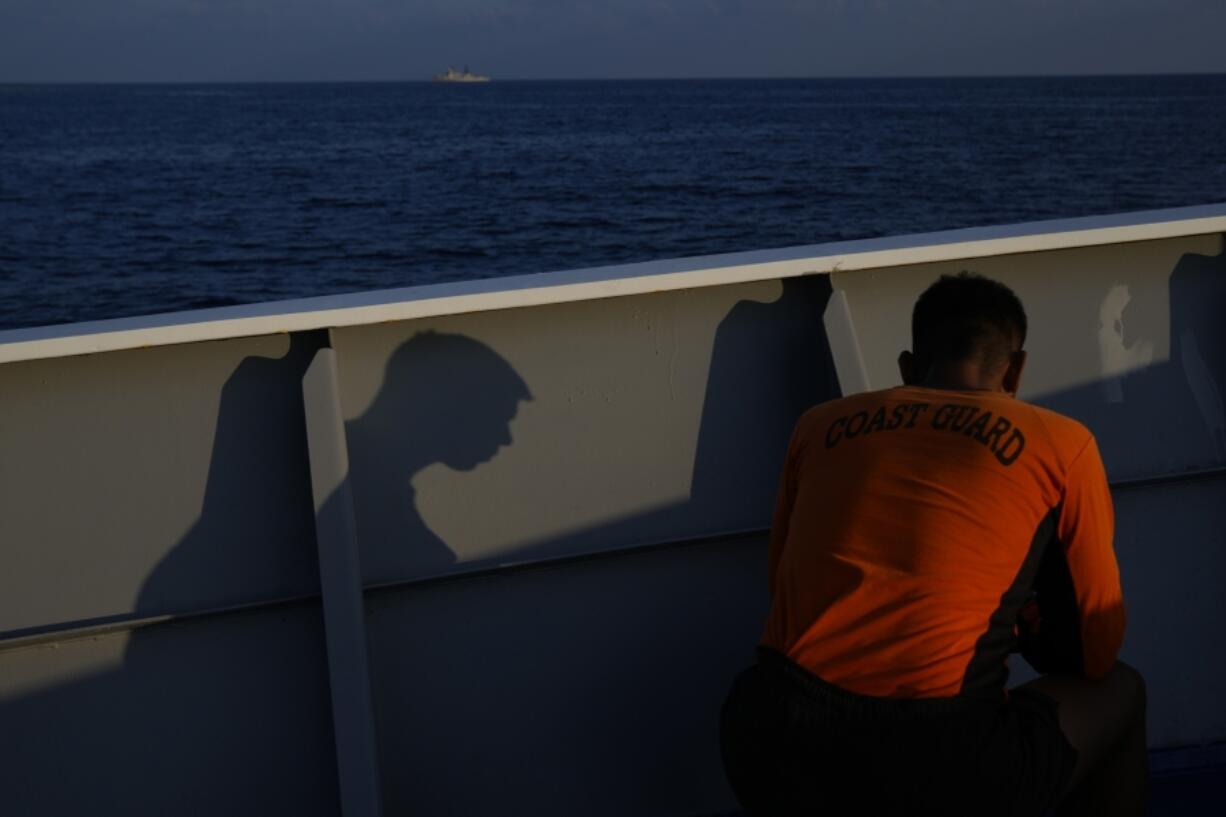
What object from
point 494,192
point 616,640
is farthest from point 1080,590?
point 494,192

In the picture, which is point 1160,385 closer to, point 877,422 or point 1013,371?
point 1013,371

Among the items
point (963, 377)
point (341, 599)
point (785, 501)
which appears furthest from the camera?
point (341, 599)

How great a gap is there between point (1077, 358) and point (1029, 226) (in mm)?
397

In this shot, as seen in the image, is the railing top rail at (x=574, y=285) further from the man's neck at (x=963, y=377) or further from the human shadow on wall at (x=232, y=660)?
the man's neck at (x=963, y=377)

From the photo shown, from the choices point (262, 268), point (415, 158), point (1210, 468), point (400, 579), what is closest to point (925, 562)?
point (400, 579)

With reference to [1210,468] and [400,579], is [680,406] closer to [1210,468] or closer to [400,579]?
[400,579]

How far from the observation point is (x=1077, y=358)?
320 centimetres

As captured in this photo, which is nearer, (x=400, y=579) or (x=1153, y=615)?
(x=400, y=579)

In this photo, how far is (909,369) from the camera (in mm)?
2344

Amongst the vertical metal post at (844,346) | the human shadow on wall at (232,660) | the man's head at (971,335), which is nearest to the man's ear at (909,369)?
the man's head at (971,335)

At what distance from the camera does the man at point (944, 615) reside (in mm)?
1943

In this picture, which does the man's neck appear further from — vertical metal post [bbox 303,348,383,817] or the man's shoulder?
vertical metal post [bbox 303,348,383,817]

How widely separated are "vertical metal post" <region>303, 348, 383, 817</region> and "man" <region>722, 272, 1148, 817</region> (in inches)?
38.8

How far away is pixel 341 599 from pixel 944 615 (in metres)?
1.44
